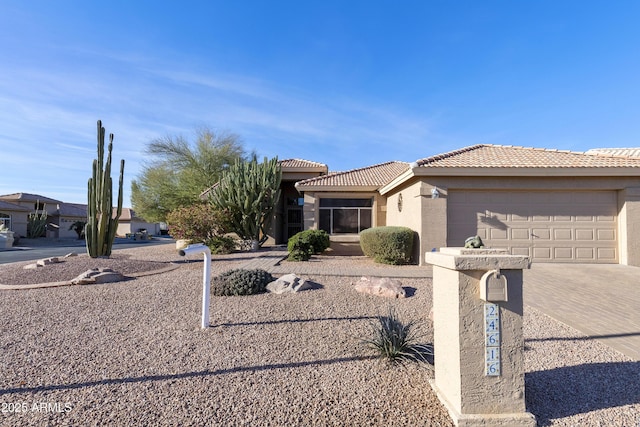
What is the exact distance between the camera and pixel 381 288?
6.87 meters

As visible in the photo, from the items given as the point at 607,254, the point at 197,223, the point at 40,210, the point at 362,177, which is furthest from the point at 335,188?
the point at 40,210

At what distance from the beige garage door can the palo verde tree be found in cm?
830

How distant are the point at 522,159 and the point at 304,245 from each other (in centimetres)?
860

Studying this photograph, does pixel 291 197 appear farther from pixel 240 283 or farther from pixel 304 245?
pixel 240 283

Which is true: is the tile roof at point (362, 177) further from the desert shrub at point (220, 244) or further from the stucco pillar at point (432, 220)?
the stucco pillar at point (432, 220)

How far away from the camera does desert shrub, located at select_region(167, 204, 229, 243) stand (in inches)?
568

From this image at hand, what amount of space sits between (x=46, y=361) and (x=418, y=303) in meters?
5.81

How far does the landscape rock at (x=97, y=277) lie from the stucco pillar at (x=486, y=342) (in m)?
8.51

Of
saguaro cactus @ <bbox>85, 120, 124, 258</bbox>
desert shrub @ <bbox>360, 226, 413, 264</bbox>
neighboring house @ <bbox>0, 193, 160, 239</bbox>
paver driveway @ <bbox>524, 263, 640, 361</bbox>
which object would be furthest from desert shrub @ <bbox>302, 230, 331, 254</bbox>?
neighboring house @ <bbox>0, 193, 160, 239</bbox>

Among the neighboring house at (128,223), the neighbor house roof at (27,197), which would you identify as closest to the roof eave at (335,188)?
the neighbor house roof at (27,197)

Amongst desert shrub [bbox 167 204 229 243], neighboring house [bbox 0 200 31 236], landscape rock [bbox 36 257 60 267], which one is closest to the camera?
landscape rock [bbox 36 257 60 267]

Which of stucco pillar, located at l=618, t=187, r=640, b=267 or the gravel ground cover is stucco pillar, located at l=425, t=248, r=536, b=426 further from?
stucco pillar, located at l=618, t=187, r=640, b=267

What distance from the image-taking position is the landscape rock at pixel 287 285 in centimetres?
695

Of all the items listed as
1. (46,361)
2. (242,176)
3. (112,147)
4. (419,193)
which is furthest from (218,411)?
(242,176)
